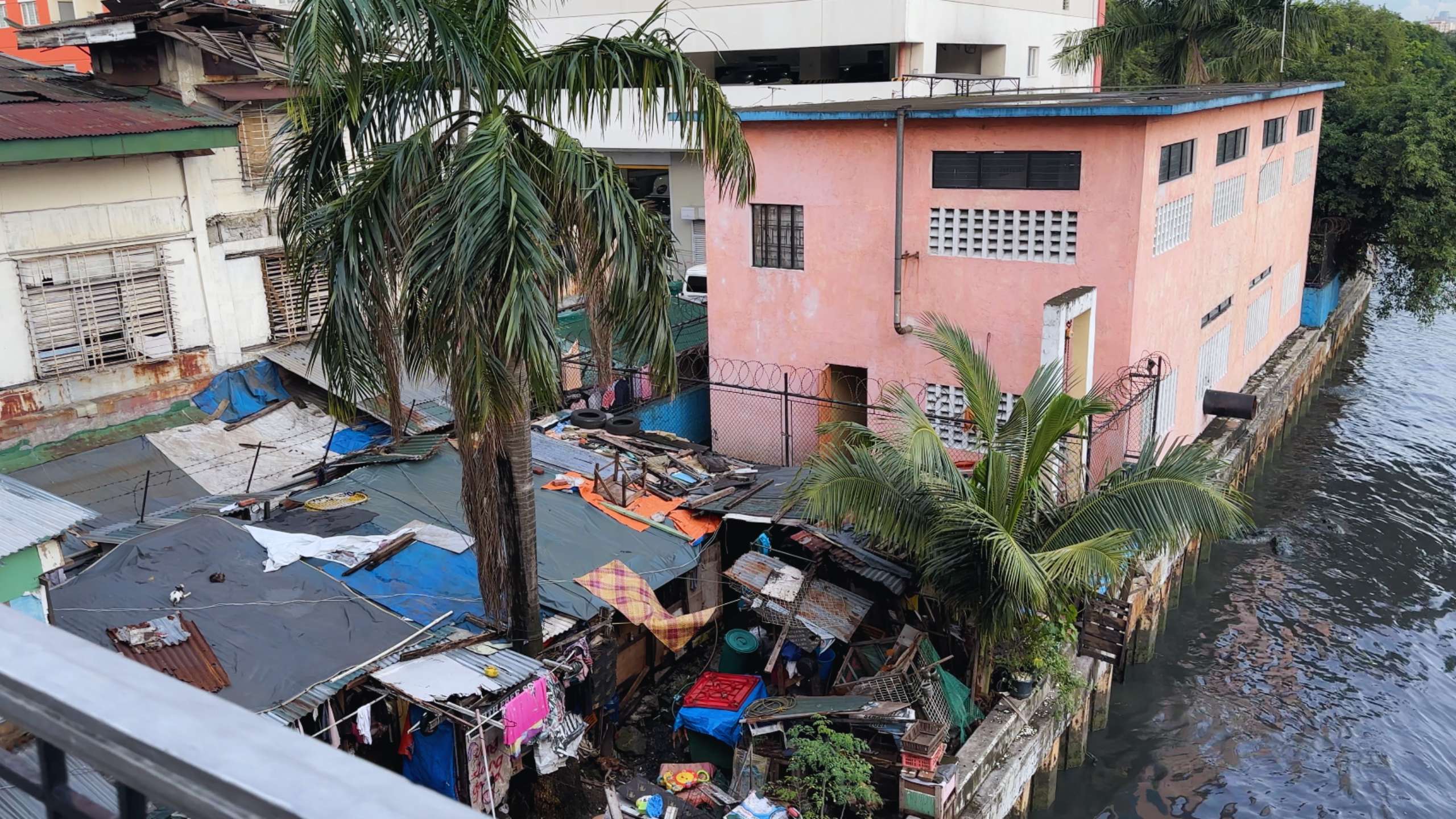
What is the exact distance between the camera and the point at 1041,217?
17.3 m

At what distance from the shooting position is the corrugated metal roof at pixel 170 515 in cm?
1351

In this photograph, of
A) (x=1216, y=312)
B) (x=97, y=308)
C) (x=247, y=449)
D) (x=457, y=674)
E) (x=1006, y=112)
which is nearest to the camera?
(x=457, y=674)

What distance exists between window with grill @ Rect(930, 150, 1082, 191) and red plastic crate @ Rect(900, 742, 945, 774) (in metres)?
9.33

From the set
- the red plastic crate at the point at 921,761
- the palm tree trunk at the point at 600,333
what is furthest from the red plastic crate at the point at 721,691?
the palm tree trunk at the point at 600,333

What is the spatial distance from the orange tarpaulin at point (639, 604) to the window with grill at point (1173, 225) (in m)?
9.63

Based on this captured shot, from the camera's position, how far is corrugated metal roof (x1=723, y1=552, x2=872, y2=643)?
14148 millimetres

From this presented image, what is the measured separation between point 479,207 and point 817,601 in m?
7.31

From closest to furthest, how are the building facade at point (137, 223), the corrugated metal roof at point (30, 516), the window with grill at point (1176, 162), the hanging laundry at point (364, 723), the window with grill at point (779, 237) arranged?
the corrugated metal roof at point (30, 516), the hanging laundry at point (364, 723), the building facade at point (137, 223), the window with grill at point (1176, 162), the window with grill at point (779, 237)

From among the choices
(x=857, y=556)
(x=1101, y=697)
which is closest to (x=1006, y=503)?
(x=857, y=556)

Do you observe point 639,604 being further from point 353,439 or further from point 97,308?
point 97,308

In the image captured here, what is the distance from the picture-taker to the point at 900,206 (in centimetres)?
1797

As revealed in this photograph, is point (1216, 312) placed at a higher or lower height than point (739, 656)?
higher

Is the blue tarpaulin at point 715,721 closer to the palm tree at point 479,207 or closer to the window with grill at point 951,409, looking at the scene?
the palm tree at point 479,207

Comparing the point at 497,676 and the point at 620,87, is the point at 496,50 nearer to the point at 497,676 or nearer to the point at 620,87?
the point at 620,87
